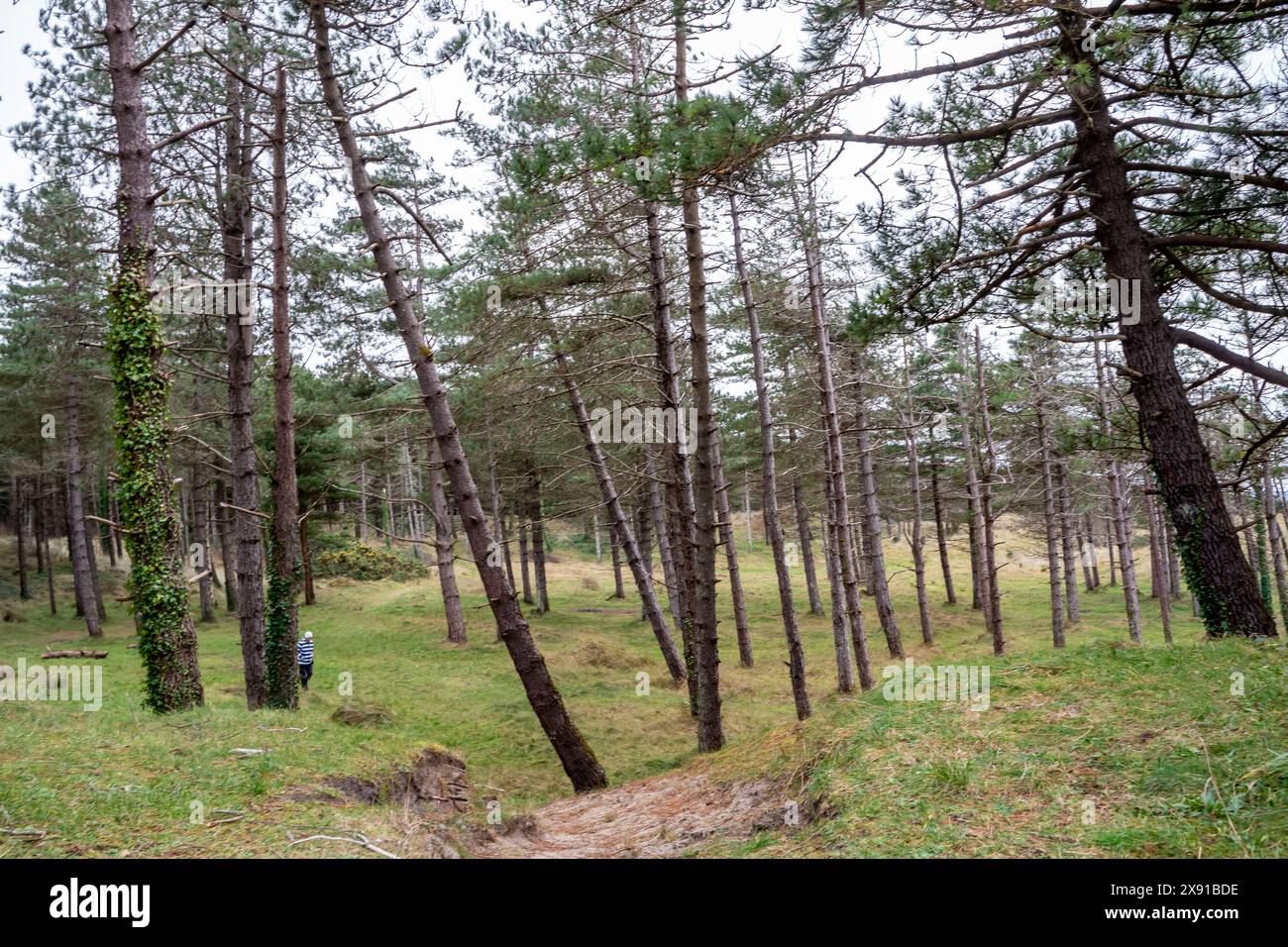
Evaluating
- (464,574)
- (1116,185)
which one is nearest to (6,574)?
(464,574)

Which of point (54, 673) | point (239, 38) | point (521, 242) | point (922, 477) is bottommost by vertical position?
point (54, 673)

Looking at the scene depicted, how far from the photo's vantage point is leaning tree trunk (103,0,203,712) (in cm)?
855

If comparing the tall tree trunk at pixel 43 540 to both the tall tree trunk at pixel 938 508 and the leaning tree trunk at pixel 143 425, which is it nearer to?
the leaning tree trunk at pixel 143 425

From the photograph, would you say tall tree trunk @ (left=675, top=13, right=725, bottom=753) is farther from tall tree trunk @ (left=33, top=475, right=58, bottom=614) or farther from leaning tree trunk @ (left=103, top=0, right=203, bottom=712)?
tall tree trunk @ (left=33, top=475, right=58, bottom=614)

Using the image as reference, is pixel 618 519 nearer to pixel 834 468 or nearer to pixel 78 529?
pixel 834 468

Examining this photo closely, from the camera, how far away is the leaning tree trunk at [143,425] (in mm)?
8547

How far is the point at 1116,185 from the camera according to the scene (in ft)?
23.3

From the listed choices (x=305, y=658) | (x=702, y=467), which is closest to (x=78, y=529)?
(x=305, y=658)

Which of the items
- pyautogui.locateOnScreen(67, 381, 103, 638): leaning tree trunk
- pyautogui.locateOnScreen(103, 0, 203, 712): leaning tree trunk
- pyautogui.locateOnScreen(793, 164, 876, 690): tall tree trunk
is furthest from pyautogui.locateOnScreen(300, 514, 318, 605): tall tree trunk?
pyautogui.locateOnScreen(793, 164, 876, 690): tall tree trunk

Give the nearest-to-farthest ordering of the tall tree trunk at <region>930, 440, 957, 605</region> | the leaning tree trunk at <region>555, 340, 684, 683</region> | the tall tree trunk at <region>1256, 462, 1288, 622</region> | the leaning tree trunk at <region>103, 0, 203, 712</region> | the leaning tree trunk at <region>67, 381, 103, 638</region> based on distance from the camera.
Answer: the leaning tree trunk at <region>103, 0, 203, 712</region> → the leaning tree trunk at <region>555, 340, 684, 683</region> → the tall tree trunk at <region>1256, 462, 1288, 622</region> → the leaning tree trunk at <region>67, 381, 103, 638</region> → the tall tree trunk at <region>930, 440, 957, 605</region>

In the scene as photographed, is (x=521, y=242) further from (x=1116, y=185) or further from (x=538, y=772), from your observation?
(x=538, y=772)

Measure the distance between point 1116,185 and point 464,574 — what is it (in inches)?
1372

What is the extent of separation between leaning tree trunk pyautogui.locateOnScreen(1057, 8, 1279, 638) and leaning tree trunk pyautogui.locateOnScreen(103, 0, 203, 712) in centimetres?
1017
